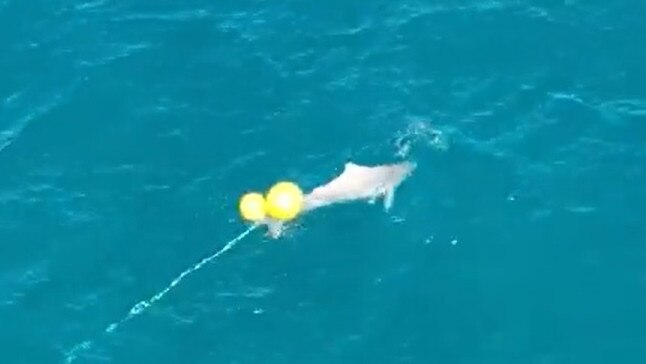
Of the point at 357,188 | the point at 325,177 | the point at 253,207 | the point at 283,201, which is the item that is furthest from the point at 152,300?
the point at 357,188

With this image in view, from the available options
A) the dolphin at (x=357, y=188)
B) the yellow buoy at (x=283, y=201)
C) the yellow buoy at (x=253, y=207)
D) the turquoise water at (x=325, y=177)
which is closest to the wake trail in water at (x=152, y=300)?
the turquoise water at (x=325, y=177)

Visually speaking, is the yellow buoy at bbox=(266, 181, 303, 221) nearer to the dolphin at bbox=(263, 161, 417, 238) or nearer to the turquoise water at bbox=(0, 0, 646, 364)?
the dolphin at bbox=(263, 161, 417, 238)

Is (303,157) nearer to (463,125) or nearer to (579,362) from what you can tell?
(463,125)


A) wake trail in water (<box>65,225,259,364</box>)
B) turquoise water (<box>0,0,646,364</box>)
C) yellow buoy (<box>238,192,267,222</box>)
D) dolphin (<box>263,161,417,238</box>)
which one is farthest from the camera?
dolphin (<box>263,161,417,238</box>)

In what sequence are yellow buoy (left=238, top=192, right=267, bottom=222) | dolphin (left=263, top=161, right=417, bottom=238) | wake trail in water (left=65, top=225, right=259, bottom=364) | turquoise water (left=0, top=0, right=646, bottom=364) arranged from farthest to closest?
dolphin (left=263, top=161, right=417, bottom=238) < yellow buoy (left=238, top=192, right=267, bottom=222) < turquoise water (left=0, top=0, right=646, bottom=364) < wake trail in water (left=65, top=225, right=259, bottom=364)

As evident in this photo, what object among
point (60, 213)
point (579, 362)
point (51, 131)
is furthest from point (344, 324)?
point (51, 131)

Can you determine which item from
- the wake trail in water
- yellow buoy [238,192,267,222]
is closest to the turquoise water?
the wake trail in water

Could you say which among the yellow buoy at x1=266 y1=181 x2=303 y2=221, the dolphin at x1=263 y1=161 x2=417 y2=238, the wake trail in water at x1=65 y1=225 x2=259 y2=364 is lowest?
the wake trail in water at x1=65 y1=225 x2=259 y2=364
